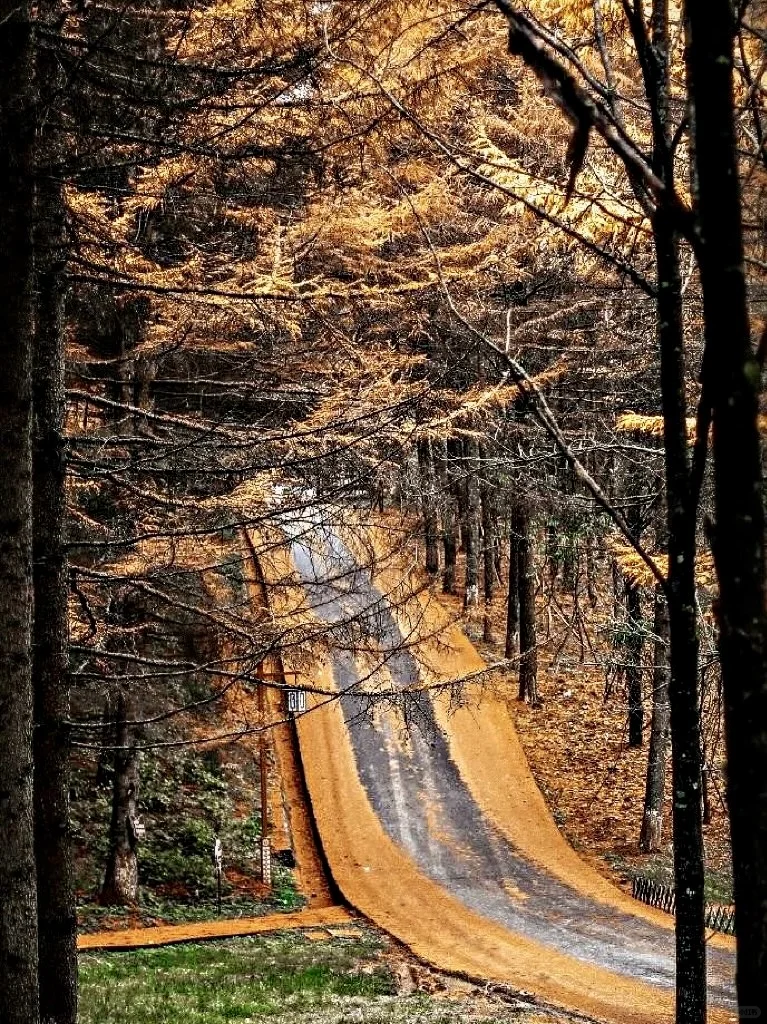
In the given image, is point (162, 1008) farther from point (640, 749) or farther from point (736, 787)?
point (640, 749)

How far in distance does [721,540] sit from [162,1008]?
11.0 m

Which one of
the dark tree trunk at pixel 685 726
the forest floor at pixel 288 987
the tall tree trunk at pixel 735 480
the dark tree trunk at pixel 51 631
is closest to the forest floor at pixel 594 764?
the forest floor at pixel 288 987

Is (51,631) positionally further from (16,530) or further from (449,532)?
(449,532)

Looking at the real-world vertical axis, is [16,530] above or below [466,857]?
above

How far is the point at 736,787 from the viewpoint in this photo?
1.81 m

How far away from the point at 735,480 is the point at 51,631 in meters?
6.84

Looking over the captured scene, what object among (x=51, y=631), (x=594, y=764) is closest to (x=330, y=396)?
(x=51, y=631)

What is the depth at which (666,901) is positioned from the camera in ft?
57.7

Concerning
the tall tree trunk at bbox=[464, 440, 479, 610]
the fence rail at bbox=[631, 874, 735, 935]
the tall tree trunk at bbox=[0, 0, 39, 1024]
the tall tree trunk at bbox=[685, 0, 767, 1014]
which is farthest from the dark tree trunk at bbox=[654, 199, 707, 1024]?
the tall tree trunk at bbox=[464, 440, 479, 610]

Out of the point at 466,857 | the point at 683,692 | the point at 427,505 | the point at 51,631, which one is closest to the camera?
the point at 683,692

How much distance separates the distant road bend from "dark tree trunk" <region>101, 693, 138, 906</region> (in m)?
4.17

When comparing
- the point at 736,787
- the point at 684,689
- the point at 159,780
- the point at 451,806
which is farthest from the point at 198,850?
the point at 736,787

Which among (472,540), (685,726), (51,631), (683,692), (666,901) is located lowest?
(666,901)

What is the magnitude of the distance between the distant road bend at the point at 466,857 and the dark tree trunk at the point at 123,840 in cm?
417
